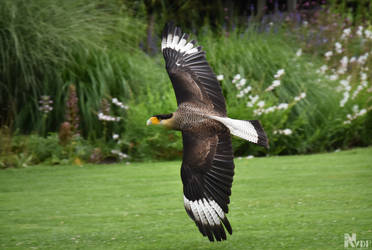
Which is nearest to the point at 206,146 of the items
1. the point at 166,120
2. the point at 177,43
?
the point at 166,120

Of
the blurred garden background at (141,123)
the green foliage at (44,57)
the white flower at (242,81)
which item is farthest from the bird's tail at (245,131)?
the green foliage at (44,57)

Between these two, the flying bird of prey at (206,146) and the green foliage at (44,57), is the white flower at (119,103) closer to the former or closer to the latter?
the green foliage at (44,57)

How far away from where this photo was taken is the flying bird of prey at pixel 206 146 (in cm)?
360

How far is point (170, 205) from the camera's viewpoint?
215 inches

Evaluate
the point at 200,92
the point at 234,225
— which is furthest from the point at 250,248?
the point at 200,92

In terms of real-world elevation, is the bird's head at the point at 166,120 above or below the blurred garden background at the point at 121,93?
above

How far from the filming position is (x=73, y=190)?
6.24 metres

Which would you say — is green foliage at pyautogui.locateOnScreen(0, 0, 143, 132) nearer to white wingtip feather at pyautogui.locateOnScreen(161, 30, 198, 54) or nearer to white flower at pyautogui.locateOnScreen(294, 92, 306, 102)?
white flower at pyautogui.locateOnScreen(294, 92, 306, 102)

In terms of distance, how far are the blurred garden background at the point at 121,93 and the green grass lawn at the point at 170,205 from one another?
0.50 m

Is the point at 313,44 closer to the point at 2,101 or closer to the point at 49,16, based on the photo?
the point at 49,16

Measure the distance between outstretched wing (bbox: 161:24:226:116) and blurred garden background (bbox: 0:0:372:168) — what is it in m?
2.96

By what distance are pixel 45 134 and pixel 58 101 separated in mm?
537

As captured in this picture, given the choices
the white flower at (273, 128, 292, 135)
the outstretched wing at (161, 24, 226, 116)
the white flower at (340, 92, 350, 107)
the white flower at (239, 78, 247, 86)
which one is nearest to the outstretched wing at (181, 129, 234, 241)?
the outstretched wing at (161, 24, 226, 116)

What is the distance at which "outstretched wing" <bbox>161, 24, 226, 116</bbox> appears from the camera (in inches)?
170
